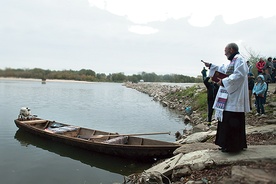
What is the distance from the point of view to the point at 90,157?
887 centimetres

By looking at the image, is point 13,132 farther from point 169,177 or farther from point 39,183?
point 169,177

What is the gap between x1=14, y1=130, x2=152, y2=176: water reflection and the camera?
25.7 feet

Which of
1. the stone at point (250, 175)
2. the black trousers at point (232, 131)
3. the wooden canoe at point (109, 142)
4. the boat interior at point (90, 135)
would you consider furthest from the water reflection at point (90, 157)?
the stone at point (250, 175)

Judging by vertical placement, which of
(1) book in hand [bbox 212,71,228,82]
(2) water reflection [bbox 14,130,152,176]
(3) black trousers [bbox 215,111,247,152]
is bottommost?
(2) water reflection [bbox 14,130,152,176]

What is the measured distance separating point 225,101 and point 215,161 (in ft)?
3.93

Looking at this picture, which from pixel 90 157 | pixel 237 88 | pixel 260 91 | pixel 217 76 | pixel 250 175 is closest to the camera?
pixel 250 175

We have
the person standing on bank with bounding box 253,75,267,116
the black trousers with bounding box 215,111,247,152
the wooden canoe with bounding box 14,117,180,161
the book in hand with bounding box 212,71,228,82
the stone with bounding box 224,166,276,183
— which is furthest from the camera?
the person standing on bank with bounding box 253,75,267,116

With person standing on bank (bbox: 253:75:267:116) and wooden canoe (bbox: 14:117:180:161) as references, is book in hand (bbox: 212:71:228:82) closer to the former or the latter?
wooden canoe (bbox: 14:117:180:161)

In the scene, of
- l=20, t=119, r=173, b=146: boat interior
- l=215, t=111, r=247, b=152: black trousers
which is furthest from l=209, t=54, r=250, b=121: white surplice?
l=20, t=119, r=173, b=146: boat interior

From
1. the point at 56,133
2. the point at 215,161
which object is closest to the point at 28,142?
the point at 56,133

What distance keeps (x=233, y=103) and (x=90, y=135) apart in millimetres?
7586

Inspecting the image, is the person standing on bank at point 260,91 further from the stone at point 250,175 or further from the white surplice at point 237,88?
the stone at point 250,175

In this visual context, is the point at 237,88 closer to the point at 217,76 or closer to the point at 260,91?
the point at 217,76

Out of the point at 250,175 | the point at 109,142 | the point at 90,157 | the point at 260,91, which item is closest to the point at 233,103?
the point at 250,175
